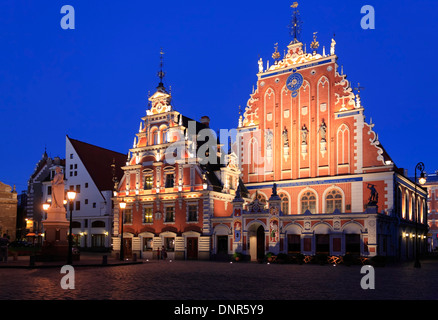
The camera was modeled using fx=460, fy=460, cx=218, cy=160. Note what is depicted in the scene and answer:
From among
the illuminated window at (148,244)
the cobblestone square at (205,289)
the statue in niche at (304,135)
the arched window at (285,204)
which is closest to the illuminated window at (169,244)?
the illuminated window at (148,244)

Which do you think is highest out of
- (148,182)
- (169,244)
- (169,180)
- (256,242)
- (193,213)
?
(169,180)

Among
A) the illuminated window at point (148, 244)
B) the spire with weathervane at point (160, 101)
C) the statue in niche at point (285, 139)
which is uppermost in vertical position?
the spire with weathervane at point (160, 101)

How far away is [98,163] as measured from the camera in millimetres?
63188

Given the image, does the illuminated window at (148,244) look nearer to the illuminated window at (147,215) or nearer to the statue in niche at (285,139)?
the illuminated window at (147,215)

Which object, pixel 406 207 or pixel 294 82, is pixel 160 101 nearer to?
pixel 294 82

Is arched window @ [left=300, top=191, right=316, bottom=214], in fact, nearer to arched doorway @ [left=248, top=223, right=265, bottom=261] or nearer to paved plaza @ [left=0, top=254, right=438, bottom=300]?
arched doorway @ [left=248, top=223, right=265, bottom=261]

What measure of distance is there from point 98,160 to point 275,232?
32.7 m

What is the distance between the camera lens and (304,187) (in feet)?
143

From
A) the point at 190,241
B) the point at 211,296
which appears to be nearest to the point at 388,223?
the point at 190,241

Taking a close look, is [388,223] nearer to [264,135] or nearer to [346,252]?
[346,252]

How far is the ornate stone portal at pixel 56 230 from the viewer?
32375mm

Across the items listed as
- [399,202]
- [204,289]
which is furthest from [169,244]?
[204,289]

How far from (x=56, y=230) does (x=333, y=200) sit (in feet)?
78.7

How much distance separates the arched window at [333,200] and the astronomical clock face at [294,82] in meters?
10.4
